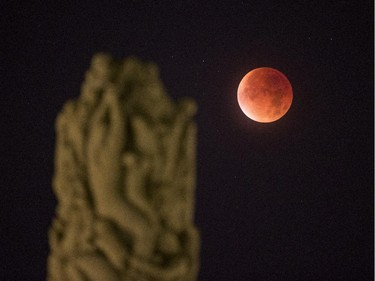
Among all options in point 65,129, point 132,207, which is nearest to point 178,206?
point 132,207

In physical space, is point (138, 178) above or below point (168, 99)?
below

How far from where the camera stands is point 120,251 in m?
1.67

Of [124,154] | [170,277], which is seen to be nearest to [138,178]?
[124,154]

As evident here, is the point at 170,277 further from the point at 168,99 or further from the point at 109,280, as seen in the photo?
the point at 168,99

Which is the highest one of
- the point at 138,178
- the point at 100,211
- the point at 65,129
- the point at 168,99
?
the point at 168,99

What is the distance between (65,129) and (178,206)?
47cm

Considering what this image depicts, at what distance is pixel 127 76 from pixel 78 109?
20 centimetres

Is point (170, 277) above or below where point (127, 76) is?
below

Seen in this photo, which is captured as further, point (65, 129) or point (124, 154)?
point (65, 129)

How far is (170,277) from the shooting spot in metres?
1.70

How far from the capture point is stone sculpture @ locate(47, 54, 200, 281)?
1.67 meters

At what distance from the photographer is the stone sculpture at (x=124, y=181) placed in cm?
167

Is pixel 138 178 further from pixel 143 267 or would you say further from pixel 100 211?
pixel 143 267

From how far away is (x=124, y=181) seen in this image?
168 cm
